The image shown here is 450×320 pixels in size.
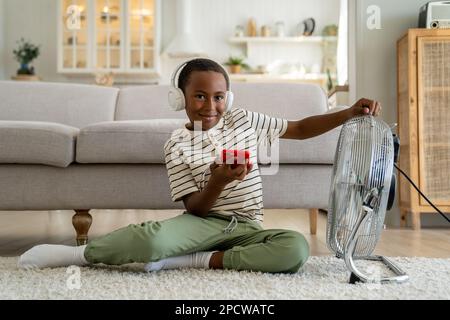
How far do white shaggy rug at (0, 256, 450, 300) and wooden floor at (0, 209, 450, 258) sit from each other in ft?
1.60

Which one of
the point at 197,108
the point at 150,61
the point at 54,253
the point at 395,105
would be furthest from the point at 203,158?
the point at 150,61

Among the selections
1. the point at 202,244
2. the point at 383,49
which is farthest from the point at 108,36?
the point at 202,244

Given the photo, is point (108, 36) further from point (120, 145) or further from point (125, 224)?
point (120, 145)

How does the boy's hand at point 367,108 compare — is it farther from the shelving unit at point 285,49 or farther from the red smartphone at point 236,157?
the shelving unit at point 285,49

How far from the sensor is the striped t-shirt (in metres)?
1.47

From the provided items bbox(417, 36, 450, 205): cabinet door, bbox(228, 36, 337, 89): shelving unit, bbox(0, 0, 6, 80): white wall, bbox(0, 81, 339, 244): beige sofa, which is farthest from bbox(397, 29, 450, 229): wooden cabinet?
bbox(0, 0, 6, 80): white wall

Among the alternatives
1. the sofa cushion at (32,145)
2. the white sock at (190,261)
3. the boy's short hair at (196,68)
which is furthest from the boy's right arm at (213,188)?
the sofa cushion at (32,145)

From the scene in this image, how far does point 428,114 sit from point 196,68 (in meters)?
1.64

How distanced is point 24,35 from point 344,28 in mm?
3269

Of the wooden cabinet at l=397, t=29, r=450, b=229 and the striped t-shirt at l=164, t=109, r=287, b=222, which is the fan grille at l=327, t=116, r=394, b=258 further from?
the wooden cabinet at l=397, t=29, r=450, b=229

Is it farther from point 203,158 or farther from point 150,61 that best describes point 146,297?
point 150,61

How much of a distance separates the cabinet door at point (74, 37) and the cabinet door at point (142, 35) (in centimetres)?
43
